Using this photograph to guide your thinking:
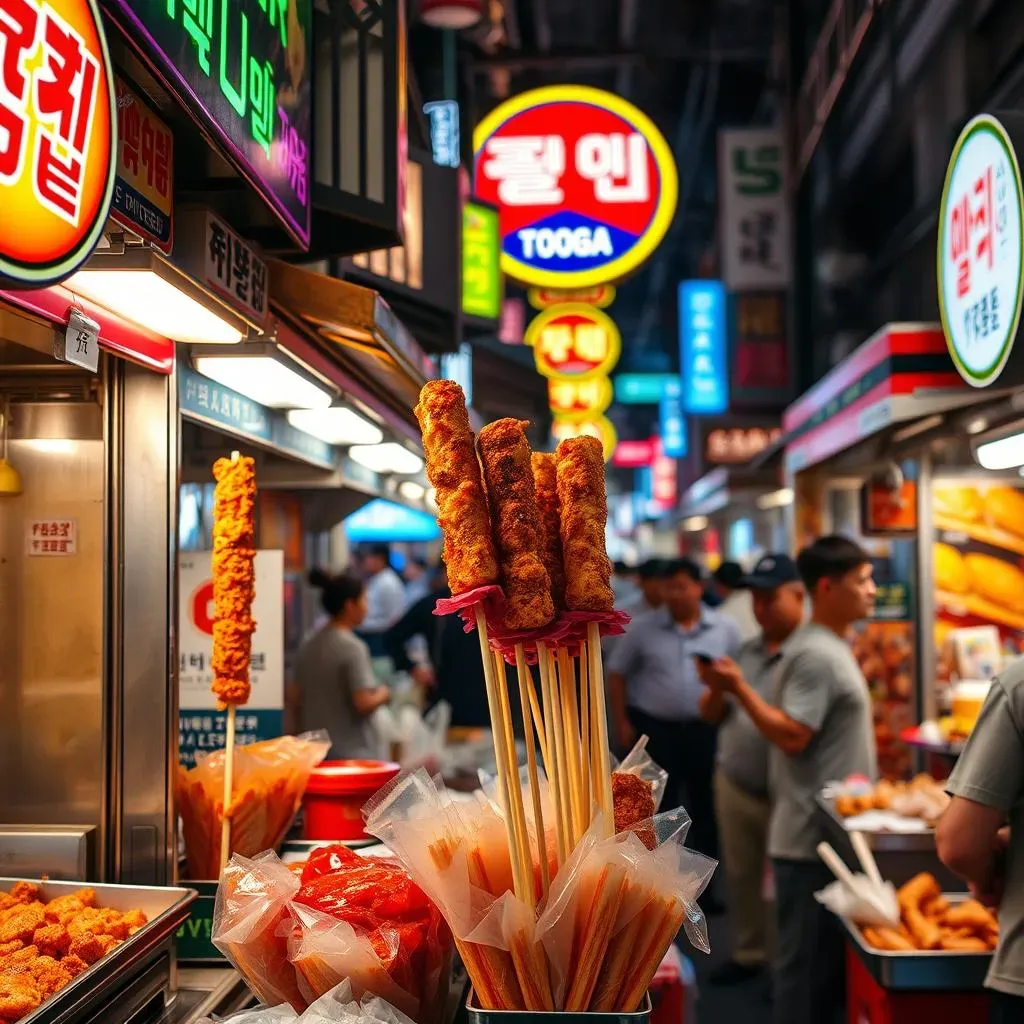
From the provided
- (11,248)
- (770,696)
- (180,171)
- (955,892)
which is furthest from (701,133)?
(11,248)

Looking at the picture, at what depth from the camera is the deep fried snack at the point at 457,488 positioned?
6.40ft

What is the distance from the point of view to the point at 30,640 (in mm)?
3170

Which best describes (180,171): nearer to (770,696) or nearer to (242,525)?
(242,525)

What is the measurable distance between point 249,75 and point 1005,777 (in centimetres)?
284

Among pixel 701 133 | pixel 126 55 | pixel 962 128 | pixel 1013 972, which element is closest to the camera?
pixel 126 55

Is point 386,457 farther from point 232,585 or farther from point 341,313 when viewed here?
point 232,585

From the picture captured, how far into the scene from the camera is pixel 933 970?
4113mm

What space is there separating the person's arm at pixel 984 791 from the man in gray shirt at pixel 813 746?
71.2 inches

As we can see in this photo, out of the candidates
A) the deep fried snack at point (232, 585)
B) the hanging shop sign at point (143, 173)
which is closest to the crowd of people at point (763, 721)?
the deep fried snack at point (232, 585)

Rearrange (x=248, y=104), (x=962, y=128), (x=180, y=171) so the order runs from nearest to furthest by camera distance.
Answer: (x=248, y=104)
(x=180, y=171)
(x=962, y=128)

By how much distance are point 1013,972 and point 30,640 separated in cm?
301

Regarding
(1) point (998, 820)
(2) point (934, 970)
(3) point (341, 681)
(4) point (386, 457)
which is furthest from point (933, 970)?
(3) point (341, 681)

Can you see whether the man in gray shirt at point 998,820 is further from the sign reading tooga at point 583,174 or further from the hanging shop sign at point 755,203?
the hanging shop sign at point 755,203

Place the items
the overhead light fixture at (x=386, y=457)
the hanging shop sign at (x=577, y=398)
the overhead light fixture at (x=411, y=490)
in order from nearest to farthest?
the overhead light fixture at (x=386, y=457), the overhead light fixture at (x=411, y=490), the hanging shop sign at (x=577, y=398)
